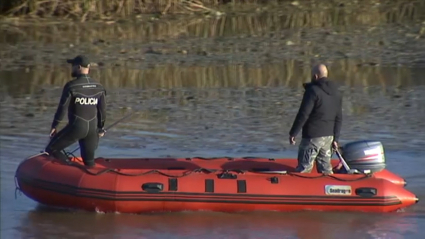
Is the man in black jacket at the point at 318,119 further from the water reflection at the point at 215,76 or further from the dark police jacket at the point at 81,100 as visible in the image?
the water reflection at the point at 215,76

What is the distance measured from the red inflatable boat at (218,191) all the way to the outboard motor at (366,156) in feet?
0.55

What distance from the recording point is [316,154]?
9.20 m

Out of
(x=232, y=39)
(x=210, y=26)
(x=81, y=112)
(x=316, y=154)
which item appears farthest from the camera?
(x=210, y=26)

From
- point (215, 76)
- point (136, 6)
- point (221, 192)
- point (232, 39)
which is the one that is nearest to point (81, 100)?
point (221, 192)

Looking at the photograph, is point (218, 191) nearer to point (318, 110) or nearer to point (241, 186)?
point (241, 186)

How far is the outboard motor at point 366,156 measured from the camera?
930cm

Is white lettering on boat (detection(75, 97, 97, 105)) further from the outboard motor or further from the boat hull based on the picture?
the outboard motor

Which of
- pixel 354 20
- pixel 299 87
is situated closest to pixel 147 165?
pixel 299 87

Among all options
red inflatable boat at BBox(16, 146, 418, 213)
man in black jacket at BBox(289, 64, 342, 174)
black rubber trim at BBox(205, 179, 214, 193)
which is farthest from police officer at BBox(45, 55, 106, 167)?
man in black jacket at BBox(289, 64, 342, 174)

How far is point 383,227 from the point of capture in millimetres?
8656

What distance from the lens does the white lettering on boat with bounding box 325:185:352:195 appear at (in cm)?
902

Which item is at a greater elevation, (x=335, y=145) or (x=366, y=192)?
(x=335, y=145)

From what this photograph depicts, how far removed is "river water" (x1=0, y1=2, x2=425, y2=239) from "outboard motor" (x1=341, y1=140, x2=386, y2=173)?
1.68 ft

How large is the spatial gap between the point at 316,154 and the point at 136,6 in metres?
15.1
